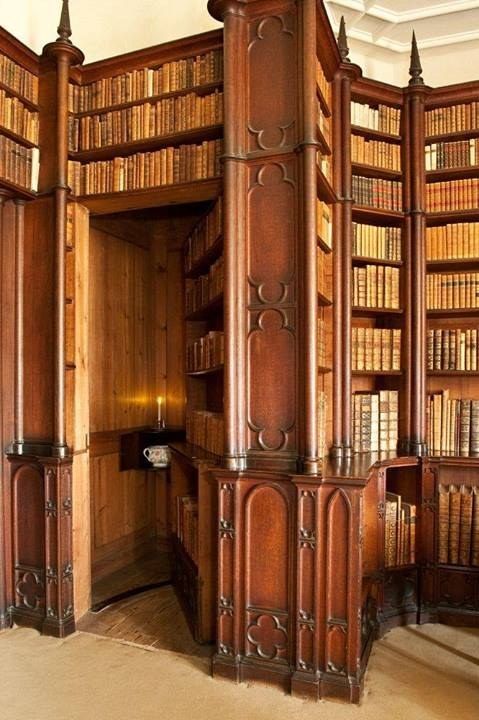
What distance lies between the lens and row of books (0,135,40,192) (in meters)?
2.79

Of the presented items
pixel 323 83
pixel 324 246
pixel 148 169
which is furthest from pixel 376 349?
pixel 148 169

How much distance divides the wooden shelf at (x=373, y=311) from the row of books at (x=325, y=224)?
39cm

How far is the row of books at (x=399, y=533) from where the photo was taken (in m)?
3.07

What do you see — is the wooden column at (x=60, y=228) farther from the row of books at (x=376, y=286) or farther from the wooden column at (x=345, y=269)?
the row of books at (x=376, y=286)

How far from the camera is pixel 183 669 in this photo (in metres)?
2.53

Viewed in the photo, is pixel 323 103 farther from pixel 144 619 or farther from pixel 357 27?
pixel 144 619

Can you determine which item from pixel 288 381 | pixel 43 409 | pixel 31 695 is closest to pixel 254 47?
pixel 288 381

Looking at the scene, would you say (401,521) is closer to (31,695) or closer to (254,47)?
(31,695)

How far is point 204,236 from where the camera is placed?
3289 millimetres

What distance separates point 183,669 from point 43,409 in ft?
4.78

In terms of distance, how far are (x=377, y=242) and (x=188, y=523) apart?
191 centimetres

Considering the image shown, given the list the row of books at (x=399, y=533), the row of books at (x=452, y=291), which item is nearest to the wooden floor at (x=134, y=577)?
the row of books at (x=399, y=533)

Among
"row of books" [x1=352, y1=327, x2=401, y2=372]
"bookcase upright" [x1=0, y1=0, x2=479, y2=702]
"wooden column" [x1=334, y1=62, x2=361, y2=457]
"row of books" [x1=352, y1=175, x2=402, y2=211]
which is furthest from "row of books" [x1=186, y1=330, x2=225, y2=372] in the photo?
"row of books" [x1=352, y1=175, x2=402, y2=211]

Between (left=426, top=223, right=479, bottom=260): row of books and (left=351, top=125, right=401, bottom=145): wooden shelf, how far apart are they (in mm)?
556
